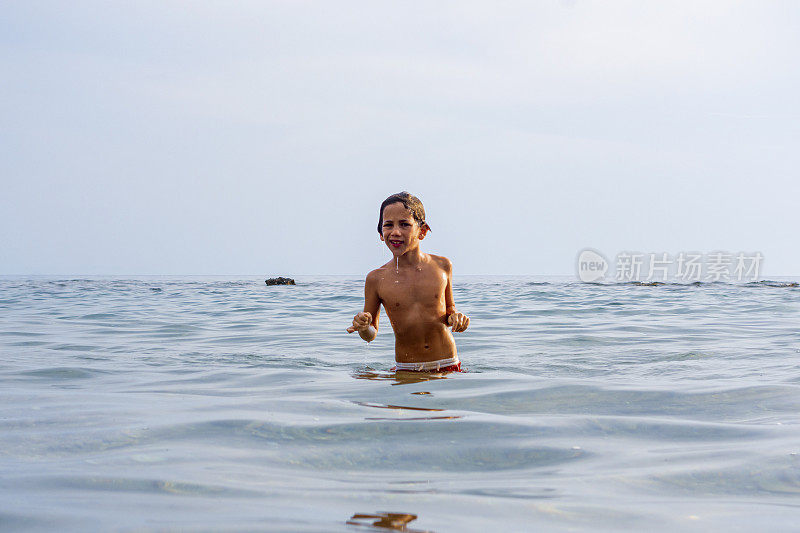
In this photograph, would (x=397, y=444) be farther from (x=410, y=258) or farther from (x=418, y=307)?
(x=410, y=258)

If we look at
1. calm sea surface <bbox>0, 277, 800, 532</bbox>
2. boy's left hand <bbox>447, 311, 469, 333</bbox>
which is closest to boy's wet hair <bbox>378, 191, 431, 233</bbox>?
boy's left hand <bbox>447, 311, 469, 333</bbox>

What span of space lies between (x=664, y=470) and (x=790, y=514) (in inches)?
21.7

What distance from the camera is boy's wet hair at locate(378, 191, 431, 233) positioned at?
19.4ft

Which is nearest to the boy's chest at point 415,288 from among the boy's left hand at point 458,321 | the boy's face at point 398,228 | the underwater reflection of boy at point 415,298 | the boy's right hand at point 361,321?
the underwater reflection of boy at point 415,298

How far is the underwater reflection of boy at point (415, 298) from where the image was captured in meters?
6.08

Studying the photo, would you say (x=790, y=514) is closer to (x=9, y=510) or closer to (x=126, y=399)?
(x=9, y=510)

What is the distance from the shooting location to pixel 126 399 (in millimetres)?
4742

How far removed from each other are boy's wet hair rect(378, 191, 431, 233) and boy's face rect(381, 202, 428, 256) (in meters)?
0.03

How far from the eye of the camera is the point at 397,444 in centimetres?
322

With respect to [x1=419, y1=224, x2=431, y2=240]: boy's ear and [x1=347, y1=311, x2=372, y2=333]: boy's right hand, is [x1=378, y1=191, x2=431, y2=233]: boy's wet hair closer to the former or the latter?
[x1=419, y1=224, x2=431, y2=240]: boy's ear

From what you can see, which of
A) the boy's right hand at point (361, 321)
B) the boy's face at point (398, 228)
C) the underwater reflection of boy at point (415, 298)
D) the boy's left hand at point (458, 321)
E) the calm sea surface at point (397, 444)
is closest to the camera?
the calm sea surface at point (397, 444)

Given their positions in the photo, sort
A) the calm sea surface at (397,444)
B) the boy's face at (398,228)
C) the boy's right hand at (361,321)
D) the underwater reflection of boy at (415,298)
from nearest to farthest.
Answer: the calm sea surface at (397,444) → the boy's right hand at (361,321) → the boy's face at (398,228) → the underwater reflection of boy at (415,298)

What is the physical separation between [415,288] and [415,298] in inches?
3.3

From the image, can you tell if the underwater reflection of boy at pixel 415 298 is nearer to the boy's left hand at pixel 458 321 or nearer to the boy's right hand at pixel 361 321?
the boy's left hand at pixel 458 321
